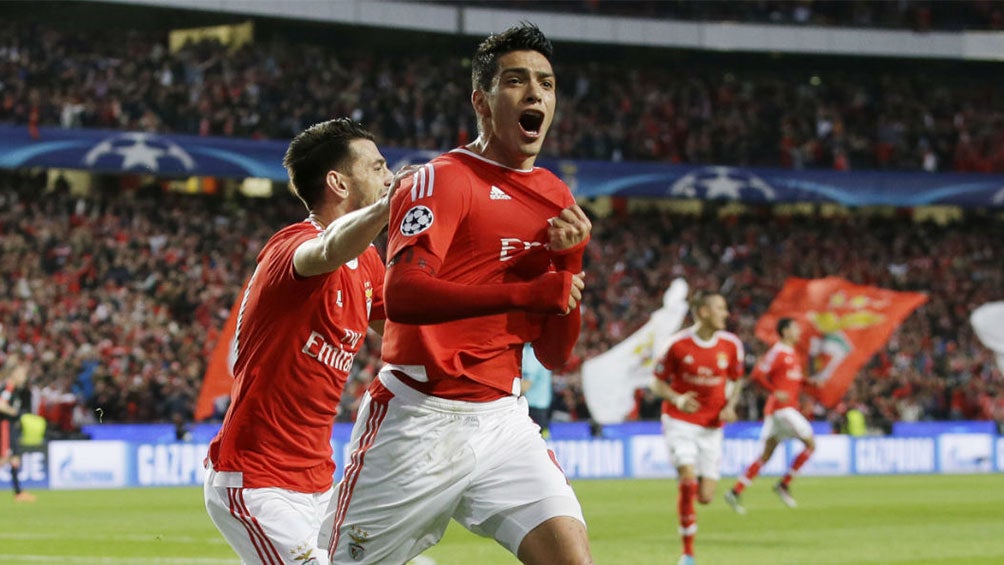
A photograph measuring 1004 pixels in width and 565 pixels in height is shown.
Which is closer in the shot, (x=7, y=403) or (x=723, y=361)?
(x=723, y=361)

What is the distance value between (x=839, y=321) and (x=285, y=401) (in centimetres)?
2534

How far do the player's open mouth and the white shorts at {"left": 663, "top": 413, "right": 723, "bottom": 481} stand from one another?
9.12 metres

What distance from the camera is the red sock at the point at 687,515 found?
12109 millimetres

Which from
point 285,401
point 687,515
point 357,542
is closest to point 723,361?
point 687,515

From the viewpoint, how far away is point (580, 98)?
1559 inches

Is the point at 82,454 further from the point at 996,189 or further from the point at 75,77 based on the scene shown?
the point at 996,189

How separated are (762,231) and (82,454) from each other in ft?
71.4

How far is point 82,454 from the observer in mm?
22625

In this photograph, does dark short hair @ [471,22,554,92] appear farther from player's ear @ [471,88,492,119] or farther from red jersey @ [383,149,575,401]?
red jersey @ [383,149,575,401]

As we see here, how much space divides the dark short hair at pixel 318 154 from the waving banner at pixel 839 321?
23749mm

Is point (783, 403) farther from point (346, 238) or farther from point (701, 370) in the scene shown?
point (346, 238)

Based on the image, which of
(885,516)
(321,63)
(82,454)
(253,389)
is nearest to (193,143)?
(321,63)

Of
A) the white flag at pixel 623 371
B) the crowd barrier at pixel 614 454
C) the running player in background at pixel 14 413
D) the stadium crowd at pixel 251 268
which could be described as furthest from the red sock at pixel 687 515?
the white flag at pixel 623 371

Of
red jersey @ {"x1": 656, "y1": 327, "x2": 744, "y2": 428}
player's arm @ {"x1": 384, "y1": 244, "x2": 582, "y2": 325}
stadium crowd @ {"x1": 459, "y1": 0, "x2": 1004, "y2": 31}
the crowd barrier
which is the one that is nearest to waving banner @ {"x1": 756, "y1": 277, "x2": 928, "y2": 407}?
the crowd barrier
